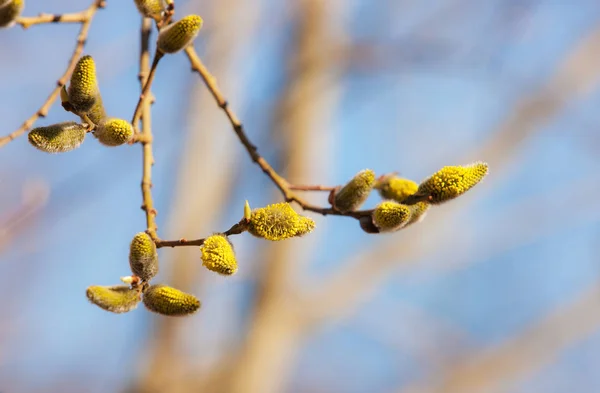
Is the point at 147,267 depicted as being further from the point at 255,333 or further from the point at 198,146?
the point at 198,146

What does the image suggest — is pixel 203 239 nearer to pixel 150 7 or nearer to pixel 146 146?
pixel 146 146

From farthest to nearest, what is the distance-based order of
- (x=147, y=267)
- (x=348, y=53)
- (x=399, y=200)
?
(x=348, y=53) < (x=399, y=200) < (x=147, y=267)

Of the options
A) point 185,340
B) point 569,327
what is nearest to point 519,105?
point 569,327

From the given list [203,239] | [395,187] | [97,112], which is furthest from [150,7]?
[395,187]

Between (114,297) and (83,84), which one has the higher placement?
(83,84)

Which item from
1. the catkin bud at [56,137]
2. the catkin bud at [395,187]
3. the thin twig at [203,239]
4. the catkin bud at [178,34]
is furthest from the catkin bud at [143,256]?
the catkin bud at [395,187]

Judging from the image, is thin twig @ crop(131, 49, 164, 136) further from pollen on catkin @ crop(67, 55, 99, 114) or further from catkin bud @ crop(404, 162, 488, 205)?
catkin bud @ crop(404, 162, 488, 205)
